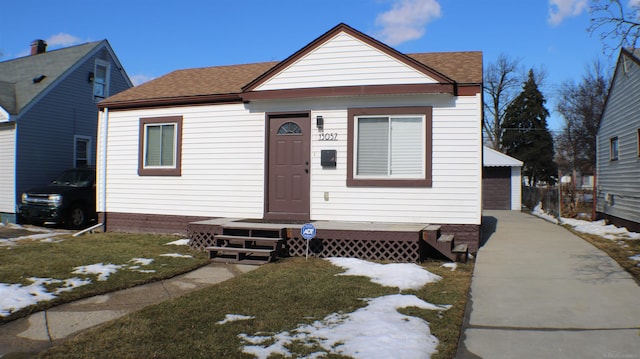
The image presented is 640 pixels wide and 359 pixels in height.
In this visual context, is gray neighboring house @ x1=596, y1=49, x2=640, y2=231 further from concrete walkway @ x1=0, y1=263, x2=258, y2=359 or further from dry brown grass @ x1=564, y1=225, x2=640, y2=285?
concrete walkway @ x1=0, y1=263, x2=258, y2=359

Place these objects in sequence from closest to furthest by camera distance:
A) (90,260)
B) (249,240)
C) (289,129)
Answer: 1. (90,260)
2. (249,240)
3. (289,129)

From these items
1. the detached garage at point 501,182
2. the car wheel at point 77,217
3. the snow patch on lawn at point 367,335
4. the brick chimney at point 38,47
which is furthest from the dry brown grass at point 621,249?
the brick chimney at point 38,47

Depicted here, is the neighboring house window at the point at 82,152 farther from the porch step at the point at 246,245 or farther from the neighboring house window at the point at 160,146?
the porch step at the point at 246,245

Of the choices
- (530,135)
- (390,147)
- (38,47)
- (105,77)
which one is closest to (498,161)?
(390,147)

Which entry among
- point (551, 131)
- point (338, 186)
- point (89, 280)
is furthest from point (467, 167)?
point (551, 131)

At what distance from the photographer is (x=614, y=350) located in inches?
156

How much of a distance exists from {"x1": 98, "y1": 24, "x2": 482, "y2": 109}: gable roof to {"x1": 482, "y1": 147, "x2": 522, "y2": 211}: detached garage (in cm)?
1393

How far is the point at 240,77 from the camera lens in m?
12.1

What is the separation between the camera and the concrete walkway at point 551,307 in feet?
13.3

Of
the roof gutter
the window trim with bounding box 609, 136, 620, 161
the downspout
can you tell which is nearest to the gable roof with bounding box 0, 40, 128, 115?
the downspout

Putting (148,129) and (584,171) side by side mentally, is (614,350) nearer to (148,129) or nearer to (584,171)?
(148,129)

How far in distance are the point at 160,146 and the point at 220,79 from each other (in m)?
2.40

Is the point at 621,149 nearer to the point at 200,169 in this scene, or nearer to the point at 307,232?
the point at 307,232

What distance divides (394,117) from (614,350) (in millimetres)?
6263
